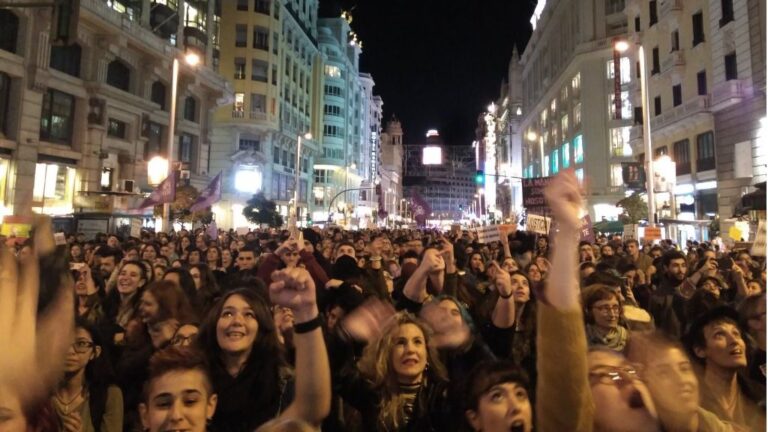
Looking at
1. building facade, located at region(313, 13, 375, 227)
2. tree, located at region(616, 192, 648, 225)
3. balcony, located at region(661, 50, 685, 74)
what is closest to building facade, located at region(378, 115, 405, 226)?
building facade, located at region(313, 13, 375, 227)

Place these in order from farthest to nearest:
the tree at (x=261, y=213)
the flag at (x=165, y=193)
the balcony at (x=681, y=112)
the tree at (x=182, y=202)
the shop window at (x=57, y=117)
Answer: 1. the tree at (x=261, y=213)
2. the balcony at (x=681, y=112)
3. the shop window at (x=57, y=117)
4. the tree at (x=182, y=202)
5. the flag at (x=165, y=193)

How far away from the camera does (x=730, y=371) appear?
3473mm

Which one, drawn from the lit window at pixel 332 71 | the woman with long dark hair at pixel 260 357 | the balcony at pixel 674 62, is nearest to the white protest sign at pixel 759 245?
the woman with long dark hair at pixel 260 357

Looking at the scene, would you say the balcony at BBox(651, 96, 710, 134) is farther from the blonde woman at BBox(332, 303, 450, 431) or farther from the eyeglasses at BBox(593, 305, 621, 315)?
the blonde woman at BBox(332, 303, 450, 431)

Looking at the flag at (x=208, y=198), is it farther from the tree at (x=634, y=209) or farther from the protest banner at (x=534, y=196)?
the tree at (x=634, y=209)

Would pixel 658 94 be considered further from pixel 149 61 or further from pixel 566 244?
pixel 566 244

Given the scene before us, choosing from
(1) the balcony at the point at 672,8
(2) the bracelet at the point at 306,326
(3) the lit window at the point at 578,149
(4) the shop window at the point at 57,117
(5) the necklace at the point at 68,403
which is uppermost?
(1) the balcony at the point at 672,8

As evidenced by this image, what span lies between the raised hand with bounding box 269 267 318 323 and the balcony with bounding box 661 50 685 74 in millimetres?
35159

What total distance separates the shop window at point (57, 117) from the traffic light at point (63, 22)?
2199 centimetres

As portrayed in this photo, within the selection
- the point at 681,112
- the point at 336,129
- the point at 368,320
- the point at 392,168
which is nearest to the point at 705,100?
the point at 681,112

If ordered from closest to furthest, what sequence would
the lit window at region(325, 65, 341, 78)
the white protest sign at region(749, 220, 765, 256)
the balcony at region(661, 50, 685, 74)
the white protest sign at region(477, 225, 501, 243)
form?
the white protest sign at region(749, 220, 765, 256)
the white protest sign at region(477, 225, 501, 243)
the balcony at region(661, 50, 685, 74)
the lit window at region(325, 65, 341, 78)

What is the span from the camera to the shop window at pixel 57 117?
90.4 feet

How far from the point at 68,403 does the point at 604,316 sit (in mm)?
3874

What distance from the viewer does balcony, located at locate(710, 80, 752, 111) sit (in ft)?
82.0
